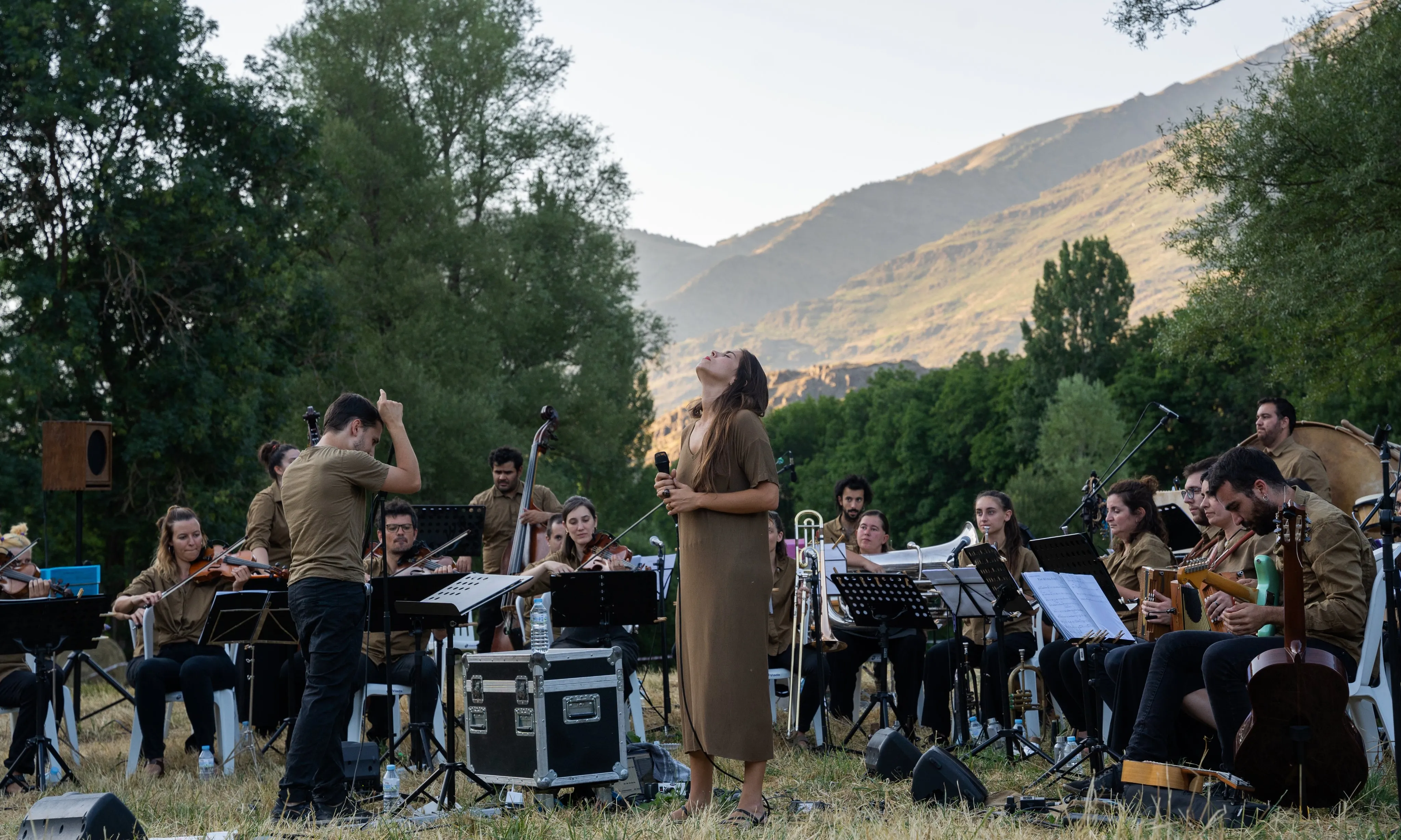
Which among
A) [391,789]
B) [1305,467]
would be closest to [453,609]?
[391,789]

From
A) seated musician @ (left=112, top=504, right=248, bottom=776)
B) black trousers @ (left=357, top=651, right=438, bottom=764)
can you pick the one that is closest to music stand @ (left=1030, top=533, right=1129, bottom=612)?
black trousers @ (left=357, top=651, right=438, bottom=764)

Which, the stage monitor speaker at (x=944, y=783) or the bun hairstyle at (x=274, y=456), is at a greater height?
the bun hairstyle at (x=274, y=456)

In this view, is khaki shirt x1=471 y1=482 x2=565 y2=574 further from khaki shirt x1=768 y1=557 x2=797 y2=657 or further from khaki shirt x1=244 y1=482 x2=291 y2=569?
khaki shirt x1=768 y1=557 x2=797 y2=657

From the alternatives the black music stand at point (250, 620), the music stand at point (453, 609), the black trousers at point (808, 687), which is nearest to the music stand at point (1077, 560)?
the black trousers at point (808, 687)

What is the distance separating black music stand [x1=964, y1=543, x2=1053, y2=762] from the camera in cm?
670

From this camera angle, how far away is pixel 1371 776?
16.7 ft

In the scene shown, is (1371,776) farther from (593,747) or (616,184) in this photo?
(616,184)

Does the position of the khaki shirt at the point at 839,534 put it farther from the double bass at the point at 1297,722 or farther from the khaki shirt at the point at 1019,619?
the double bass at the point at 1297,722

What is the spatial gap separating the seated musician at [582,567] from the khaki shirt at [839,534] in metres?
1.82

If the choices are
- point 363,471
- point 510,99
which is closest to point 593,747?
point 363,471

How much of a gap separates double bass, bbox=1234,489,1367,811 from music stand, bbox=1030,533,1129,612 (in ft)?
5.34

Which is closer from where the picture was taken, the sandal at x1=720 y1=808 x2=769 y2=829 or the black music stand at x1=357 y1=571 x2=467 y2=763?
the sandal at x1=720 y1=808 x2=769 y2=829

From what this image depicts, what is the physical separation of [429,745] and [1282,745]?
4.58m

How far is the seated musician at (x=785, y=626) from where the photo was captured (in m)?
8.26
